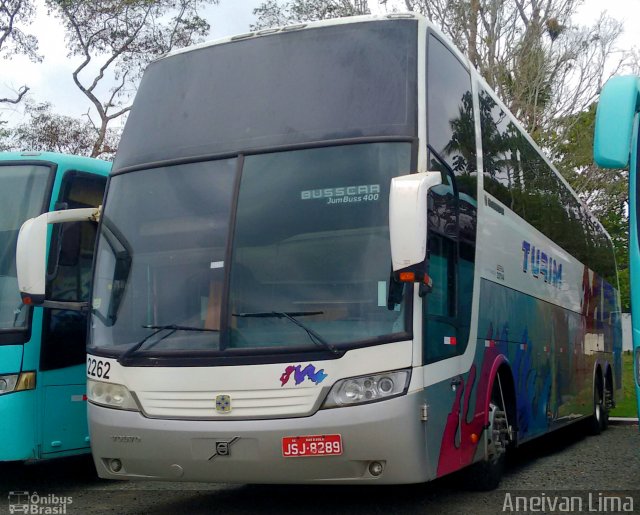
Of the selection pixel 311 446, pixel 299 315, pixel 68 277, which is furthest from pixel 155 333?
pixel 68 277

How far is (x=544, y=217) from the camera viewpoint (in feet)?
35.2

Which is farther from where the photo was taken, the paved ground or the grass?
the grass

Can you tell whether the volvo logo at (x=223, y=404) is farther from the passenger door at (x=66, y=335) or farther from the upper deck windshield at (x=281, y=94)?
the passenger door at (x=66, y=335)

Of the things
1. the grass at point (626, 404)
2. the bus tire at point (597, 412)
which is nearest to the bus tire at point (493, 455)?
the bus tire at point (597, 412)

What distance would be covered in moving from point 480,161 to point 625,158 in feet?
7.45

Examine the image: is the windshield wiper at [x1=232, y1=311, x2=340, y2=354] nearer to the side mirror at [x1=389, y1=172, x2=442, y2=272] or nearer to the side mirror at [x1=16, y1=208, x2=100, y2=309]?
the side mirror at [x1=389, y1=172, x2=442, y2=272]

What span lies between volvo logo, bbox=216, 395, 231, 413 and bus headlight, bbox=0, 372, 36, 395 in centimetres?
256

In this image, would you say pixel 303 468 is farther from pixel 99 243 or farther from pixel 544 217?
pixel 544 217

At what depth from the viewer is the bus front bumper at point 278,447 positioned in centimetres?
587

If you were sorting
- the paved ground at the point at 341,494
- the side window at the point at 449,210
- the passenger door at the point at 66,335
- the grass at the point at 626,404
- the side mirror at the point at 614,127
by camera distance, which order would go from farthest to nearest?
the grass at the point at 626,404 → the passenger door at the point at 66,335 → the paved ground at the point at 341,494 → the side window at the point at 449,210 → the side mirror at the point at 614,127

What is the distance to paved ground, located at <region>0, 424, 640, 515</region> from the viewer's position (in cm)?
724

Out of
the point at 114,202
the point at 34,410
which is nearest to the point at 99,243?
the point at 114,202

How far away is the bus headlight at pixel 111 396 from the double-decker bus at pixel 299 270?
0.01 meters

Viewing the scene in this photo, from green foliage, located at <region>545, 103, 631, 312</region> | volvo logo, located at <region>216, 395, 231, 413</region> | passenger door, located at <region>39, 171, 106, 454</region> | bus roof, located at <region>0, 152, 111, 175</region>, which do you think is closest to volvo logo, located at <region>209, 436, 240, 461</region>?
volvo logo, located at <region>216, 395, 231, 413</region>
